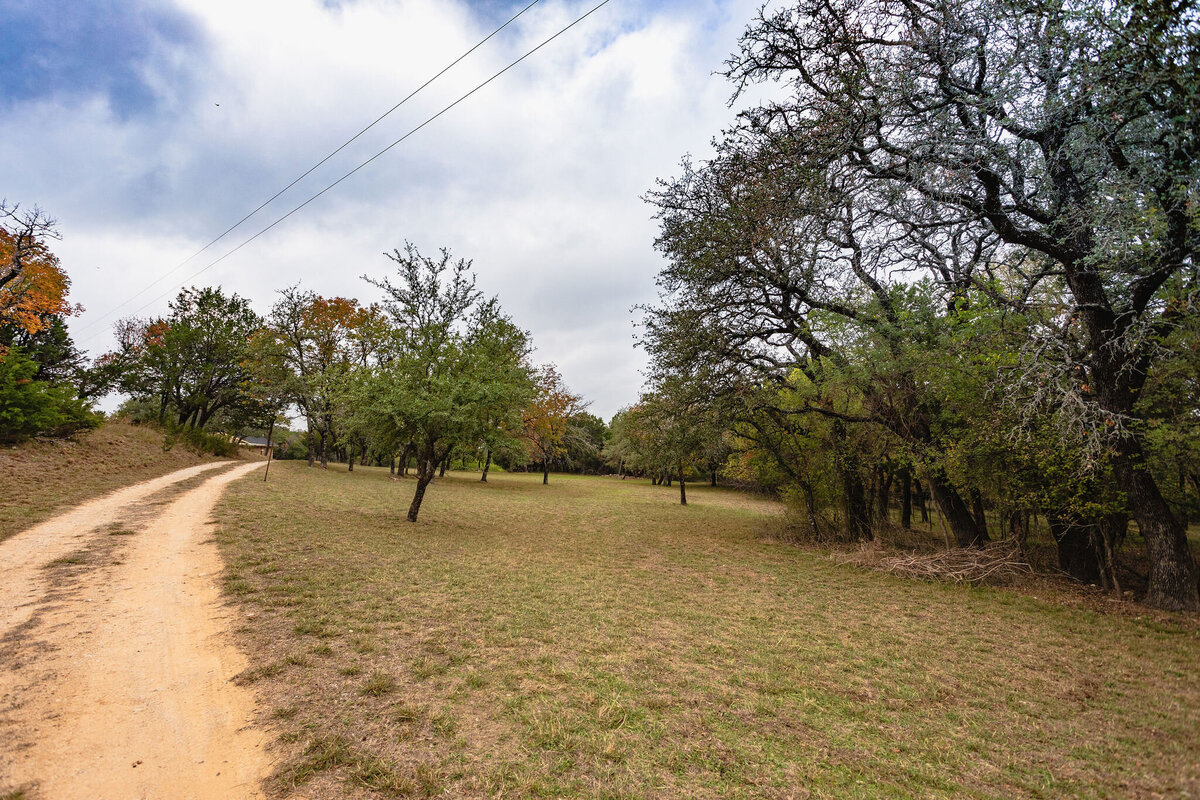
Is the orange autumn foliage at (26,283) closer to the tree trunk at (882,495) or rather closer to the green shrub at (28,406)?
the green shrub at (28,406)

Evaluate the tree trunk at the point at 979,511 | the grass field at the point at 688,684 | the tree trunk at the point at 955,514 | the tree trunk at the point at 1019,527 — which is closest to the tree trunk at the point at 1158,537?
the grass field at the point at 688,684

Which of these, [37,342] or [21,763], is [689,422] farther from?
[37,342]

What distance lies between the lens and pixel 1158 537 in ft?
23.5

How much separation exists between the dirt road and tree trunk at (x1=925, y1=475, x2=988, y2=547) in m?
12.9

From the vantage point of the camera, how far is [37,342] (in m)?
23.5

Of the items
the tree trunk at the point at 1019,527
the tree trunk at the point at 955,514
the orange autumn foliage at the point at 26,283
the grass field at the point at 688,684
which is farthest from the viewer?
the orange autumn foliage at the point at 26,283

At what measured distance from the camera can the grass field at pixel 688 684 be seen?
A: 3023 millimetres

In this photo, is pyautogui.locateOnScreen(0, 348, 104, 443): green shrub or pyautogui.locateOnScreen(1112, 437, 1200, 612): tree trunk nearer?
pyautogui.locateOnScreen(1112, 437, 1200, 612): tree trunk

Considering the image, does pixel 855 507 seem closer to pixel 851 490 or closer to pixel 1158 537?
pixel 851 490

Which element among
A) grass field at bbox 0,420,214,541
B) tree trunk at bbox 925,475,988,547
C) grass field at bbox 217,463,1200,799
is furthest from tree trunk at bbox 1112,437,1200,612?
grass field at bbox 0,420,214,541

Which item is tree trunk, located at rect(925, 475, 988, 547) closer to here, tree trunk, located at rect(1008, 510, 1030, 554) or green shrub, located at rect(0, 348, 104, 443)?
tree trunk, located at rect(1008, 510, 1030, 554)

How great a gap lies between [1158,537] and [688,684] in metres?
8.68

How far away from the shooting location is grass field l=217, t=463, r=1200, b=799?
3023 mm

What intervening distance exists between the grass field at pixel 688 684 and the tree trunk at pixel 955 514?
105 inches
